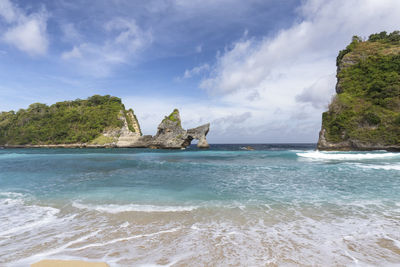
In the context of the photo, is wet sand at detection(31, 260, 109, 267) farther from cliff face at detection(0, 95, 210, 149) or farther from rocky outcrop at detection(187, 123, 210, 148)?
rocky outcrop at detection(187, 123, 210, 148)

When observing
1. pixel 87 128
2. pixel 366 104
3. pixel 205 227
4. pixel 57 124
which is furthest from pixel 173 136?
pixel 205 227

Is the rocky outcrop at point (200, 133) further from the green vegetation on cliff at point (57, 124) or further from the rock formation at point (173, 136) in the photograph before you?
the green vegetation on cliff at point (57, 124)

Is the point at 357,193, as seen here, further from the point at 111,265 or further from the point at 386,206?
the point at 111,265

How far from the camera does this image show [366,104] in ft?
120

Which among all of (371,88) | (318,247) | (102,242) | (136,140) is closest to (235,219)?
(318,247)

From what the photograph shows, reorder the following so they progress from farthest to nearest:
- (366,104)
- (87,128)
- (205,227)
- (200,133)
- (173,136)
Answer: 1. (87,128)
2. (200,133)
3. (173,136)
4. (366,104)
5. (205,227)

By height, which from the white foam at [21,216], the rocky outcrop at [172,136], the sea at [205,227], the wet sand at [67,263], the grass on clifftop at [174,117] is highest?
the grass on clifftop at [174,117]

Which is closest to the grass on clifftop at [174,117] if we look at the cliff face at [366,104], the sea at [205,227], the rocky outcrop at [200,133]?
the rocky outcrop at [200,133]

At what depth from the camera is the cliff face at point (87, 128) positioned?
6175cm

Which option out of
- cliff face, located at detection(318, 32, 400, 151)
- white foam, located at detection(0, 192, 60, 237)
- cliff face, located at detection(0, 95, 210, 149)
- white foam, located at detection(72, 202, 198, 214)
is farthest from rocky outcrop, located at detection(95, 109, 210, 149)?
white foam, located at detection(72, 202, 198, 214)

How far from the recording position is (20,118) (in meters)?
84.9

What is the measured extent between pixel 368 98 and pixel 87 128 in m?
87.3

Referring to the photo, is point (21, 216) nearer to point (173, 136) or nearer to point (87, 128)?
point (173, 136)

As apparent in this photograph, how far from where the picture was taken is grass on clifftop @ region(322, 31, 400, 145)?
33594 millimetres
